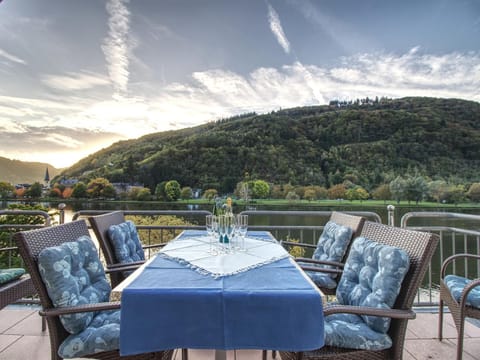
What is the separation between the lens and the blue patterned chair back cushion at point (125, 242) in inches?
89.2

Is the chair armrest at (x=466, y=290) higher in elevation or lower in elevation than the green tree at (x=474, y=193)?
lower

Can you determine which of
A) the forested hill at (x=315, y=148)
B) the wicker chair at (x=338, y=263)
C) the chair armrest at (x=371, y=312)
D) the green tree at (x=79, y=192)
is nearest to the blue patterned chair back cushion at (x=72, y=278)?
the chair armrest at (x=371, y=312)

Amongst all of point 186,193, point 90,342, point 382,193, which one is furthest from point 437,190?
point 90,342

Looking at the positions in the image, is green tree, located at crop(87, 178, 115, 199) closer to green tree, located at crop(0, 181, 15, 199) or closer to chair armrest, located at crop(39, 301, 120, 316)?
green tree, located at crop(0, 181, 15, 199)

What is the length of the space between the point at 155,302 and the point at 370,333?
1.07 metres

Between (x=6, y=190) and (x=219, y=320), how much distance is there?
8.24 m

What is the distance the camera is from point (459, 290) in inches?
83.2

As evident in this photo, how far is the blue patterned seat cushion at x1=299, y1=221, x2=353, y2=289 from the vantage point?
7.52 feet

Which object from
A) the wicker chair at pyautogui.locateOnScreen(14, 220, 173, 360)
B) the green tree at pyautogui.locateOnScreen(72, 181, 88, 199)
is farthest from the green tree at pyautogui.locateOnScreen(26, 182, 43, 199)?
the wicker chair at pyautogui.locateOnScreen(14, 220, 173, 360)

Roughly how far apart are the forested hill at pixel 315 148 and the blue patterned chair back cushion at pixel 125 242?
8459 millimetres

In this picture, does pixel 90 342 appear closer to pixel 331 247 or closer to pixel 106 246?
pixel 106 246

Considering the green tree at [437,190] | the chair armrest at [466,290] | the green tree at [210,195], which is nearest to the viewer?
the chair armrest at [466,290]

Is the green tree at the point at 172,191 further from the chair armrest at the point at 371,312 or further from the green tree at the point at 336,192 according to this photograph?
the chair armrest at the point at 371,312

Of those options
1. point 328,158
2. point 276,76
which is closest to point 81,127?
point 276,76
